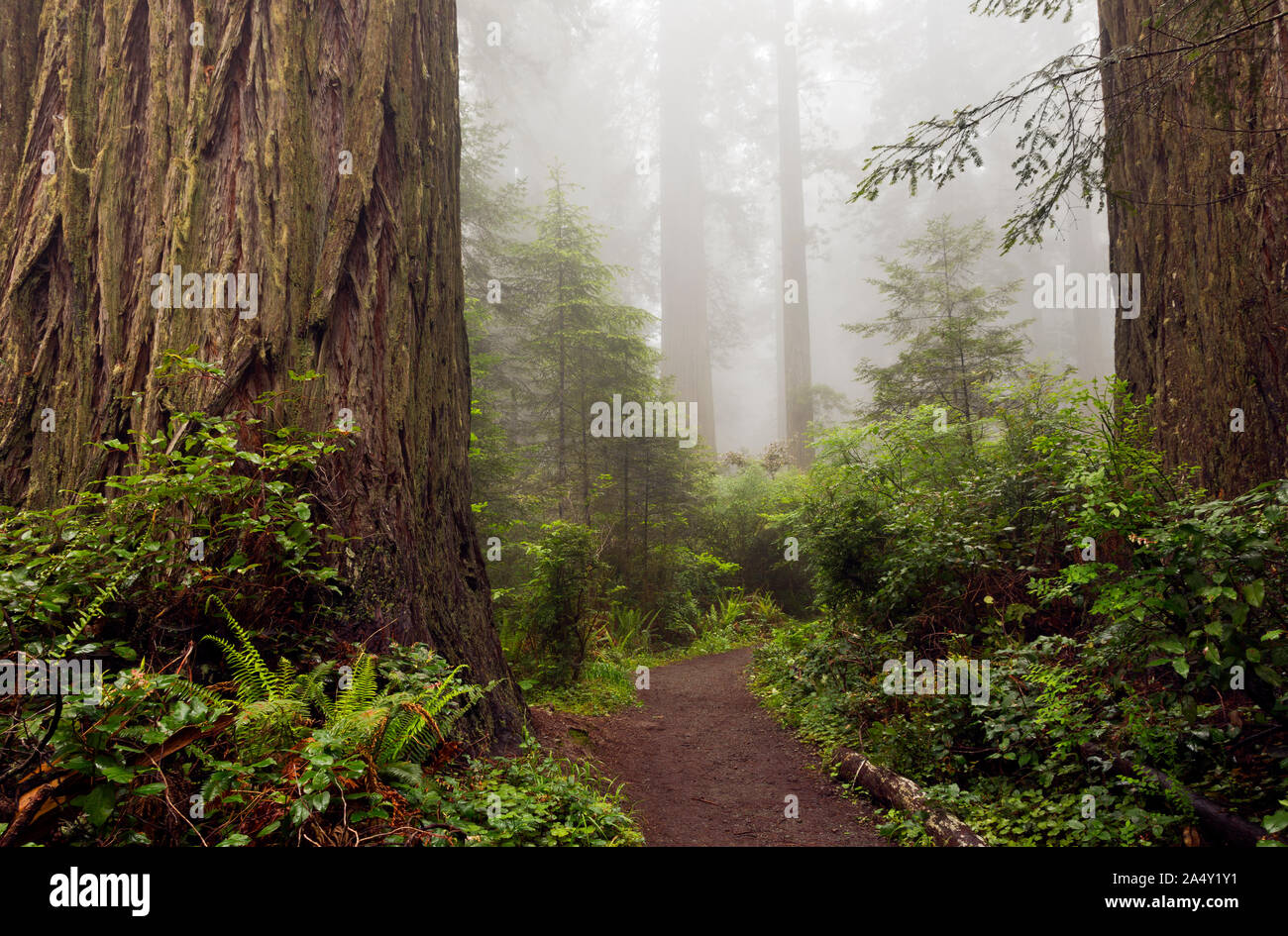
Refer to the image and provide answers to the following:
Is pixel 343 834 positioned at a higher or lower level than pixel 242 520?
lower

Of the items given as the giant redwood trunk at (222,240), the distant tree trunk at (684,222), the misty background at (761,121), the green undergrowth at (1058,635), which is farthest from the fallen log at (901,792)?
the misty background at (761,121)

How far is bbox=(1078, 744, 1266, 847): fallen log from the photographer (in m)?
2.55

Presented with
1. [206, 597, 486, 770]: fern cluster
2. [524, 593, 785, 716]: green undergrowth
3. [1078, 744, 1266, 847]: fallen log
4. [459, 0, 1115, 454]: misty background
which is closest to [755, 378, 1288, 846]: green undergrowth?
[1078, 744, 1266, 847]: fallen log

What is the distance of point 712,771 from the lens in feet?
16.1

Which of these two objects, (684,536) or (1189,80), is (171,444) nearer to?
(1189,80)

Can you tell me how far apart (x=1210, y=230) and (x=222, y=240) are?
19.9ft

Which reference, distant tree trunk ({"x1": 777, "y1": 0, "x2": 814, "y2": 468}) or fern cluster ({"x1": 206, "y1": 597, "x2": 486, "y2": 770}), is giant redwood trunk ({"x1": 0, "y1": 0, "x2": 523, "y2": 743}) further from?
distant tree trunk ({"x1": 777, "y1": 0, "x2": 814, "y2": 468})

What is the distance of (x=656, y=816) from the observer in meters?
3.92

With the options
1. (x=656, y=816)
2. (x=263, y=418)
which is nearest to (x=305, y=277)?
(x=263, y=418)

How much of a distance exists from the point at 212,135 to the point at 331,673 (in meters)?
2.97

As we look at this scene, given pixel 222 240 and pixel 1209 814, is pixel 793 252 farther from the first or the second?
pixel 1209 814

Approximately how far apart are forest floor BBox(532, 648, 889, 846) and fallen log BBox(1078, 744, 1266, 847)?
1.31 metres

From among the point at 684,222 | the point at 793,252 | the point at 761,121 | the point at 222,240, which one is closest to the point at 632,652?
the point at 222,240

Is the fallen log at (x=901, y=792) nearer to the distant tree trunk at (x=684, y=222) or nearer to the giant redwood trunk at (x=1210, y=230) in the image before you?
the giant redwood trunk at (x=1210, y=230)
